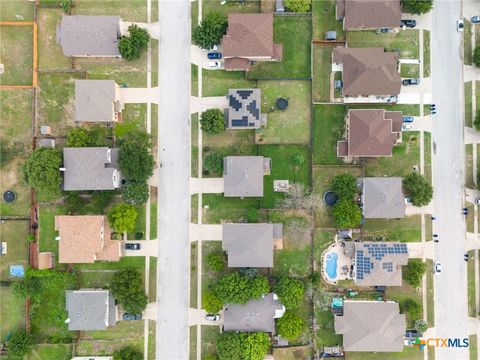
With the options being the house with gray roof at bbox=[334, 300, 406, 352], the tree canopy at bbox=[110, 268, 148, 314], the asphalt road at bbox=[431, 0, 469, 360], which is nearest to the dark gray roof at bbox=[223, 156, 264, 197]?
the tree canopy at bbox=[110, 268, 148, 314]

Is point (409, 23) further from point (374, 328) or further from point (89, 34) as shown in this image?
point (89, 34)

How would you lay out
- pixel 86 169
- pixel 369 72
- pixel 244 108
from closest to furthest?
pixel 86 169, pixel 369 72, pixel 244 108

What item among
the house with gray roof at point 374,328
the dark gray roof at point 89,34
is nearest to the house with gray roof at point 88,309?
the house with gray roof at point 374,328

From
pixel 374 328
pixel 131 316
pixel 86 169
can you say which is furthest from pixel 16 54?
pixel 374 328

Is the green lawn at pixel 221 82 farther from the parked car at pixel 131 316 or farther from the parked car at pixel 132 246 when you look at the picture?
the parked car at pixel 131 316

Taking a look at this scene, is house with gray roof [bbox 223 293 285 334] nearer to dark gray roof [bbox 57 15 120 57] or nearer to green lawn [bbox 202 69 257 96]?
green lawn [bbox 202 69 257 96]

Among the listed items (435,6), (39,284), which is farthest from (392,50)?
(39,284)
